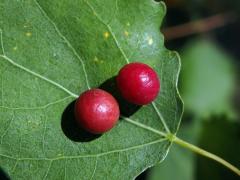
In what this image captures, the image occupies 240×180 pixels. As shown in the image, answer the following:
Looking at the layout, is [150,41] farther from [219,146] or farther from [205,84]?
[205,84]

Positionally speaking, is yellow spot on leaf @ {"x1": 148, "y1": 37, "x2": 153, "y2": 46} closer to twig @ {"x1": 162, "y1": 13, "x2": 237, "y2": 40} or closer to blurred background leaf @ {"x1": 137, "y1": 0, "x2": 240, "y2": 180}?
blurred background leaf @ {"x1": 137, "y1": 0, "x2": 240, "y2": 180}

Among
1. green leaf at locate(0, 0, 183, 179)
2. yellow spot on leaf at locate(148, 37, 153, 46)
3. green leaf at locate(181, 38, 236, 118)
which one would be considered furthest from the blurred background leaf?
yellow spot on leaf at locate(148, 37, 153, 46)

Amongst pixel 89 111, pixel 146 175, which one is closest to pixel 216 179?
pixel 146 175

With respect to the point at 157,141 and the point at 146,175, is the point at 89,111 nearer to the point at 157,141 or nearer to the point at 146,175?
the point at 157,141

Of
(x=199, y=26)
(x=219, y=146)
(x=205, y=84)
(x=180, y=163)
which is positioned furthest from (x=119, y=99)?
(x=205, y=84)

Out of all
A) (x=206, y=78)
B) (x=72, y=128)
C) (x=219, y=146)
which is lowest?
(x=206, y=78)
